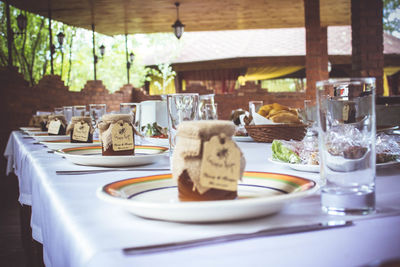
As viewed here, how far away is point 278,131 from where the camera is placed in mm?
Result: 1746

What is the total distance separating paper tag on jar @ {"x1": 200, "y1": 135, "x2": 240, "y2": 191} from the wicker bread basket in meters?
1.07

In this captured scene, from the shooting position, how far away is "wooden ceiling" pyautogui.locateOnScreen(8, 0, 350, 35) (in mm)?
8789

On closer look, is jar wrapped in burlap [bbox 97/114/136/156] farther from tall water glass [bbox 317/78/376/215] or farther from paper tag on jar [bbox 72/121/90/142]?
tall water glass [bbox 317/78/376/215]

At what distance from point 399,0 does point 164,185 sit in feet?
49.6

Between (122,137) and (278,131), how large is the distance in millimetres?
691

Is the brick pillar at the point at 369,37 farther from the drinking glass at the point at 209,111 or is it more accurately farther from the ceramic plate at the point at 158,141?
the drinking glass at the point at 209,111

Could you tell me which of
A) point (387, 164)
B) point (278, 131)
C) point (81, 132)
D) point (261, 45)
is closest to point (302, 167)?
point (387, 164)

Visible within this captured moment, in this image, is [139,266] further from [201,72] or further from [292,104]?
[201,72]

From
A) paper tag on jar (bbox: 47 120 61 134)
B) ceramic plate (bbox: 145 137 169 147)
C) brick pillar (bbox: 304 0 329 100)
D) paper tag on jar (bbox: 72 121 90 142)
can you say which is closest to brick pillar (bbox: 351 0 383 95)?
brick pillar (bbox: 304 0 329 100)

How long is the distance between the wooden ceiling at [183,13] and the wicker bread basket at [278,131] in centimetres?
728

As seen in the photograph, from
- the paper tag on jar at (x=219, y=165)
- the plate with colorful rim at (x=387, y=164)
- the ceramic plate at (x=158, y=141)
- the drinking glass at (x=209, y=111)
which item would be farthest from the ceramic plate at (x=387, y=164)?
the ceramic plate at (x=158, y=141)

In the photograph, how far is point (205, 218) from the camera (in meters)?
0.58

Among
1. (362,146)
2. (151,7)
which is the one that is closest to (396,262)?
(362,146)

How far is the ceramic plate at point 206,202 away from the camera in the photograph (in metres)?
0.56
